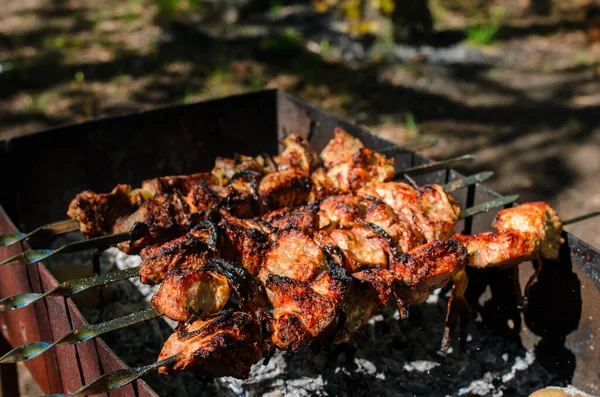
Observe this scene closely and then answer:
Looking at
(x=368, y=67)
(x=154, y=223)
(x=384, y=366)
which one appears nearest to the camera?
(x=154, y=223)

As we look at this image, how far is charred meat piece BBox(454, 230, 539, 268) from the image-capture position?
2.38m

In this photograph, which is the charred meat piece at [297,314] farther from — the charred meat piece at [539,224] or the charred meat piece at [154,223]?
the charred meat piece at [539,224]

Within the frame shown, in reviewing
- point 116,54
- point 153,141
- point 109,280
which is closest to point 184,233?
point 109,280

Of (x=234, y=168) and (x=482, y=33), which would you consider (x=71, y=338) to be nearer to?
(x=234, y=168)

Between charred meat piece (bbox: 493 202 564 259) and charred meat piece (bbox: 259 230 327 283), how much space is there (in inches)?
34.4

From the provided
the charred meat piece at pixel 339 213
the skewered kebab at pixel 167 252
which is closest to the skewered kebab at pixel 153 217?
the skewered kebab at pixel 167 252

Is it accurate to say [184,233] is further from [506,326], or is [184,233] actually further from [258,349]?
[506,326]

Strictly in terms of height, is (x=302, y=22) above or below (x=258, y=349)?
above

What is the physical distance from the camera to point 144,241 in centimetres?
252

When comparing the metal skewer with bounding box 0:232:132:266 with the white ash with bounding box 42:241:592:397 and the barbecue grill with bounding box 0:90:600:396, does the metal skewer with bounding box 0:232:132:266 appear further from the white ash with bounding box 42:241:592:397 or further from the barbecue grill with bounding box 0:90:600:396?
the white ash with bounding box 42:241:592:397

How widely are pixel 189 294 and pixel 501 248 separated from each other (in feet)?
4.20

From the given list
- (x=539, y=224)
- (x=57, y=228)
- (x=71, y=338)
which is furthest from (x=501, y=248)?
(x=57, y=228)

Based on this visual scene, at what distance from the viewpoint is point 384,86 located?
7590 mm

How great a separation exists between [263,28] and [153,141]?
5979 millimetres
